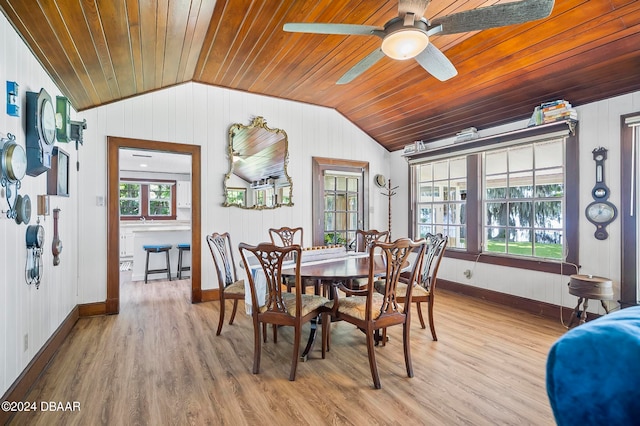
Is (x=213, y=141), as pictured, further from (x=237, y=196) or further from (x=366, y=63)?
(x=366, y=63)

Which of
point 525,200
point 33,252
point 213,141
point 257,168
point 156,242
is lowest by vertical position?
point 156,242

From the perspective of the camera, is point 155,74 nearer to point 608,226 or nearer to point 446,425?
point 446,425

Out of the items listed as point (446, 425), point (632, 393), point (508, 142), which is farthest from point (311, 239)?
point (632, 393)

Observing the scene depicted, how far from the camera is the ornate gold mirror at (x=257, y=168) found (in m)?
4.56

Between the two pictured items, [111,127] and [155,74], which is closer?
[155,74]

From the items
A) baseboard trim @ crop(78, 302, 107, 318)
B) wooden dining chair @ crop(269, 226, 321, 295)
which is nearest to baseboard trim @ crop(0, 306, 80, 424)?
baseboard trim @ crop(78, 302, 107, 318)

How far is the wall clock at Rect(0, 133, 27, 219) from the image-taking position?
1.82 metres

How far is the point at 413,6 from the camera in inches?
72.0

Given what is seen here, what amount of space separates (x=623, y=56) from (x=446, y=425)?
3251mm

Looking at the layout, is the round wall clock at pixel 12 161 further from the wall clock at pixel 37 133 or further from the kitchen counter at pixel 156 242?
the kitchen counter at pixel 156 242

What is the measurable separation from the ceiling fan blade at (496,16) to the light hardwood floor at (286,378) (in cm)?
231

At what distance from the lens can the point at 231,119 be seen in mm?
4574

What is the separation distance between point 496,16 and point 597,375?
190 cm

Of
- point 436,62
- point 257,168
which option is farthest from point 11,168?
point 257,168
